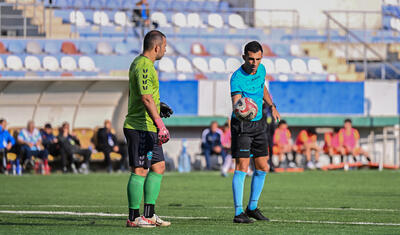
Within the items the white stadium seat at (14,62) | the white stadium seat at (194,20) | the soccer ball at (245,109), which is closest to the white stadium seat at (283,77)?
the white stadium seat at (194,20)

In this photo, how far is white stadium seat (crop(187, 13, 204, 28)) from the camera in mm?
30391

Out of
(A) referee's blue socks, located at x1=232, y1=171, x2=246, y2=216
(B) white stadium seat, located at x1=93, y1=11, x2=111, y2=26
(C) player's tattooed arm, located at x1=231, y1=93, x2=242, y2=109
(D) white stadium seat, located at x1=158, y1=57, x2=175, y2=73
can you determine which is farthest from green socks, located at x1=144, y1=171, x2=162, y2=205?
(B) white stadium seat, located at x1=93, y1=11, x2=111, y2=26

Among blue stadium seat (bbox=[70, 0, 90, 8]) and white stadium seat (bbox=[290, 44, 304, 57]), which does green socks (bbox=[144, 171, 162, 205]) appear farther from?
blue stadium seat (bbox=[70, 0, 90, 8])

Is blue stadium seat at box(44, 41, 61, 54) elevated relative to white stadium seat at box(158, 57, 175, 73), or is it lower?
elevated

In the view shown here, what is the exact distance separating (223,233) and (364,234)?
1.21 meters

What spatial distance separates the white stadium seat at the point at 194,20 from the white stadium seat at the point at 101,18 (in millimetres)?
2963

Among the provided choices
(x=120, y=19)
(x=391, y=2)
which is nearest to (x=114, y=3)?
(x=120, y=19)

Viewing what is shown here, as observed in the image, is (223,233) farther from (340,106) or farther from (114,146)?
(340,106)

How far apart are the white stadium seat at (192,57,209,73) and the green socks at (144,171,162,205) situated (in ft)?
62.8

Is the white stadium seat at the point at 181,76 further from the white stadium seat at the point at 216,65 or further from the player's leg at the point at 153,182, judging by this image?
the player's leg at the point at 153,182

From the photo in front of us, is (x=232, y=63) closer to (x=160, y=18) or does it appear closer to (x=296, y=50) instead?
(x=296, y=50)

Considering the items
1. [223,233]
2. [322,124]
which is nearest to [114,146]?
[322,124]

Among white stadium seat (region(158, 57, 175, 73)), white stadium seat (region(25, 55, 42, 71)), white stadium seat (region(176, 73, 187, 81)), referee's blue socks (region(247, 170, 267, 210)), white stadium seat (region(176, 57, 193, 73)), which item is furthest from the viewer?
white stadium seat (region(176, 57, 193, 73))

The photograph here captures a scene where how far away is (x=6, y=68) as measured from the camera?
84.0 ft
